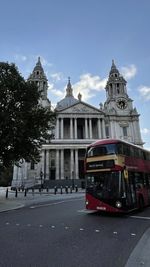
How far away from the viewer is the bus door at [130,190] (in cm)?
1065

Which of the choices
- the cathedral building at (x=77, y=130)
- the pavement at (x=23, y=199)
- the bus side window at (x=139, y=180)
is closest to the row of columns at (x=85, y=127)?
the cathedral building at (x=77, y=130)

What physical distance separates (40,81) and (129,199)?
54330 mm

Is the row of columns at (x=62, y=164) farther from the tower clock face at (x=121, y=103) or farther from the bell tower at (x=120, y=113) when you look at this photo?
the tower clock face at (x=121, y=103)

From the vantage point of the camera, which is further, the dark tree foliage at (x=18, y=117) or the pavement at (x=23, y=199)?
the dark tree foliage at (x=18, y=117)

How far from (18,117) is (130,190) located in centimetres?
1133

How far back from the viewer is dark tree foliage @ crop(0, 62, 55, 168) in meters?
17.7

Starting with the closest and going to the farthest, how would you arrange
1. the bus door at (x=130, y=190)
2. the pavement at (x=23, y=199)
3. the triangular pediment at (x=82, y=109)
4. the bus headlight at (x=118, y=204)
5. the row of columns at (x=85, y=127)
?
the bus headlight at (x=118, y=204) → the bus door at (x=130, y=190) → the pavement at (x=23, y=199) → the row of columns at (x=85, y=127) → the triangular pediment at (x=82, y=109)

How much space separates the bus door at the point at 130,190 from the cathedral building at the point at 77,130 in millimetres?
34842

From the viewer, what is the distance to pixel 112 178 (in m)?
10.4

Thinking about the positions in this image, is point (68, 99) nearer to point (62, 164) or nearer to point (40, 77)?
point (40, 77)

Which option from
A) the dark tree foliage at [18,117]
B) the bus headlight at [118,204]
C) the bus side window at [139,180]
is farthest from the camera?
the dark tree foliage at [18,117]

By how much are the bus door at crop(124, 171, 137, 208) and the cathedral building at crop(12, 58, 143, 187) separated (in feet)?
114

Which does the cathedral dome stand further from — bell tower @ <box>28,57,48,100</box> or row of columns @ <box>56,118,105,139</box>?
row of columns @ <box>56,118,105,139</box>

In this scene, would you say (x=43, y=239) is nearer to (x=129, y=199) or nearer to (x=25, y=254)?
(x=25, y=254)
